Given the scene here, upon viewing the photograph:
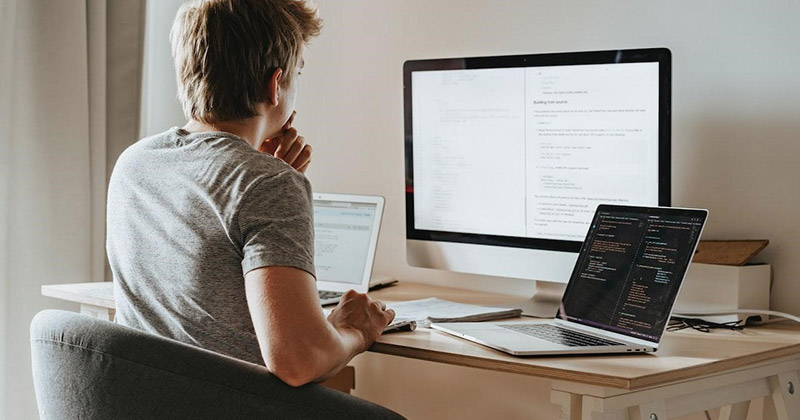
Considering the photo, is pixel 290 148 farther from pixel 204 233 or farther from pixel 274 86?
pixel 204 233

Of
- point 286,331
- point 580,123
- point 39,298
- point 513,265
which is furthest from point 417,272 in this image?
point 286,331

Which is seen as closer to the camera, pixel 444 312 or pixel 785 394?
pixel 785 394

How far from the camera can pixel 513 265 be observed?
193 centimetres

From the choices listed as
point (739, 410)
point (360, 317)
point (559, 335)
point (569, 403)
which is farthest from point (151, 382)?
point (739, 410)

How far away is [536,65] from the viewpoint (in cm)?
186

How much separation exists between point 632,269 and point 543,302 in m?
0.37

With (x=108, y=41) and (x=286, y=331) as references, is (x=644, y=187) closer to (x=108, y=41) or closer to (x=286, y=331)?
(x=286, y=331)

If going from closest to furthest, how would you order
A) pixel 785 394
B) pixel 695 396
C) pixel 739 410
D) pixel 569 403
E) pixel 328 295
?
1. pixel 569 403
2. pixel 695 396
3. pixel 785 394
4. pixel 739 410
5. pixel 328 295

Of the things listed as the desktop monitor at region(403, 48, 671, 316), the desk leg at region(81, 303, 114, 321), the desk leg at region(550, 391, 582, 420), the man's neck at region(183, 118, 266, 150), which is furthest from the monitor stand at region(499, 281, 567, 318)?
the desk leg at region(81, 303, 114, 321)

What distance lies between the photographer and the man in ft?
4.10

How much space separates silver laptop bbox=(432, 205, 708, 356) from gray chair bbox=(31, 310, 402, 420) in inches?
16.0

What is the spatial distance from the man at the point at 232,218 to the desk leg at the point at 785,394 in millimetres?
634

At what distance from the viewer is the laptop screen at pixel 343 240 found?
2.10 meters

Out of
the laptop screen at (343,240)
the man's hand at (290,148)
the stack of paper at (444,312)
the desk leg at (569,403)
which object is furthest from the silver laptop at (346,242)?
the desk leg at (569,403)
